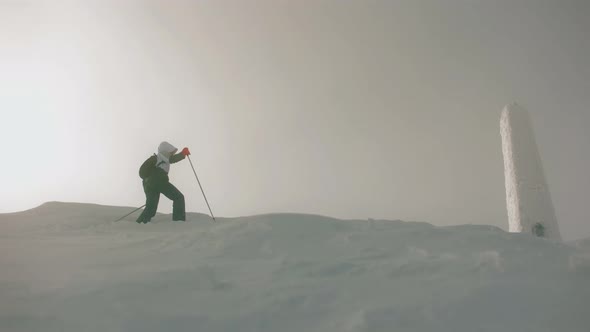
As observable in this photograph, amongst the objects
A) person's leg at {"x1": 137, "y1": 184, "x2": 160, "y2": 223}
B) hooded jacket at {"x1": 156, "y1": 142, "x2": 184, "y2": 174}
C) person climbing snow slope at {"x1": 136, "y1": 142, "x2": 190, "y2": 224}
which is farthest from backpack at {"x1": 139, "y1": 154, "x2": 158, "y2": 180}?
person's leg at {"x1": 137, "y1": 184, "x2": 160, "y2": 223}

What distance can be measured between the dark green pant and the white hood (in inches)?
19.5

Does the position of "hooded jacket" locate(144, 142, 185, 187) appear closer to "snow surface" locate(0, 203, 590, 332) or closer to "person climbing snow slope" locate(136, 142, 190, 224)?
"person climbing snow slope" locate(136, 142, 190, 224)

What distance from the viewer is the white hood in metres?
9.12

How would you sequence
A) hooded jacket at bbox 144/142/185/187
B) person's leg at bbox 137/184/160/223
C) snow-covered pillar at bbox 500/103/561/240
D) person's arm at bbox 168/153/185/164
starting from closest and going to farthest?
1. person's leg at bbox 137/184/160/223
2. hooded jacket at bbox 144/142/185/187
3. person's arm at bbox 168/153/185/164
4. snow-covered pillar at bbox 500/103/561/240

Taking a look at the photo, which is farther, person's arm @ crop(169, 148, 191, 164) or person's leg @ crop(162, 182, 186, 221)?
person's arm @ crop(169, 148, 191, 164)

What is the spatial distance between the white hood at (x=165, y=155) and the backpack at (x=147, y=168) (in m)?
0.13

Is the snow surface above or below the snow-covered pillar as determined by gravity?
below

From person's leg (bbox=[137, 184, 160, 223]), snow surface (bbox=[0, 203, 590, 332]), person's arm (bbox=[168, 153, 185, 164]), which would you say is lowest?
snow surface (bbox=[0, 203, 590, 332])

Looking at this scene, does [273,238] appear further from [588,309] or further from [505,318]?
[588,309]

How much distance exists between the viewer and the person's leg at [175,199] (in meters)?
8.39

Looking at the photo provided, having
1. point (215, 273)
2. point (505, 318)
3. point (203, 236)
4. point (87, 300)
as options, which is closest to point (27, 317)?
point (87, 300)

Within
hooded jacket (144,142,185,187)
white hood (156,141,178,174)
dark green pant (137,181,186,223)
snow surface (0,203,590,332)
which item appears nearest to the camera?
snow surface (0,203,590,332)

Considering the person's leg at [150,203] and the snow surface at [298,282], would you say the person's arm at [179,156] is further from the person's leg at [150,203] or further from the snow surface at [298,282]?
the snow surface at [298,282]

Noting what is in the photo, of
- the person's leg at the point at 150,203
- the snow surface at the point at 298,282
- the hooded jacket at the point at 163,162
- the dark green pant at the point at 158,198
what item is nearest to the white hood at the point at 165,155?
the hooded jacket at the point at 163,162
